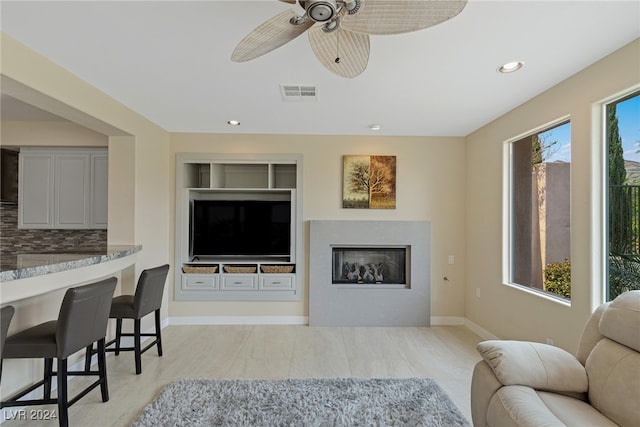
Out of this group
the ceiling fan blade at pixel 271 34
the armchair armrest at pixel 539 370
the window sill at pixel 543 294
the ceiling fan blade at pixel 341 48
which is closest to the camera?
the ceiling fan blade at pixel 271 34

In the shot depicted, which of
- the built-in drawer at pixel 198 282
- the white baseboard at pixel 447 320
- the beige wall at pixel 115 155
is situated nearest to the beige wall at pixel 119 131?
the beige wall at pixel 115 155

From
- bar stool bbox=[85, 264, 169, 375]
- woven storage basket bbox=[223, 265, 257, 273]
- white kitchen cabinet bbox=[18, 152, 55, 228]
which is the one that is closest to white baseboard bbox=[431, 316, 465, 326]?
woven storage basket bbox=[223, 265, 257, 273]

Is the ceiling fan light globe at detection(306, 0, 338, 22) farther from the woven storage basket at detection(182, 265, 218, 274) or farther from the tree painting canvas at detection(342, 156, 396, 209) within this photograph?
the woven storage basket at detection(182, 265, 218, 274)

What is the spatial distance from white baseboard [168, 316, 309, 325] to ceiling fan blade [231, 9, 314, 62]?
11.5 ft

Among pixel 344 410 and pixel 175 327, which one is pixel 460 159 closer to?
pixel 344 410

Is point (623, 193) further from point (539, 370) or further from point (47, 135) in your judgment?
point (47, 135)

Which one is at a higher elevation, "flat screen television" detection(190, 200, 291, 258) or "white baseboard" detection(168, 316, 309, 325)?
"flat screen television" detection(190, 200, 291, 258)

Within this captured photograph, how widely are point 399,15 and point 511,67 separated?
1583 mm

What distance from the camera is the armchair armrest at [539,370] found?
1701mm

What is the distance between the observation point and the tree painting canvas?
4426mm

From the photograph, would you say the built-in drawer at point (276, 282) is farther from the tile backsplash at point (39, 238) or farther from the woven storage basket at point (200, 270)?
the tile backsplash at point (39, 238)

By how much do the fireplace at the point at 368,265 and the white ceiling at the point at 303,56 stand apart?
5.87 feet

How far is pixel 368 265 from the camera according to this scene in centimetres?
456

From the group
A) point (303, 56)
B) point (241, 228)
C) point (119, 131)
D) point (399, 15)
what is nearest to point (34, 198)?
point (119, 131)
